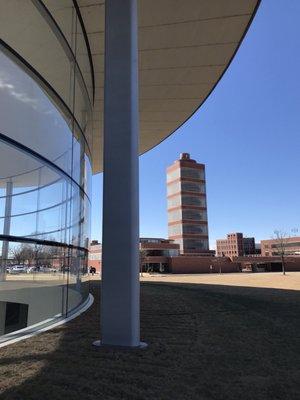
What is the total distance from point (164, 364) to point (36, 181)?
216 inches

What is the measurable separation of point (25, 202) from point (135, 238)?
11.2 feet

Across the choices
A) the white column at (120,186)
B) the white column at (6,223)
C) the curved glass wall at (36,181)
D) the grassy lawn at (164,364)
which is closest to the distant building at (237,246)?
the curved glass wall at (36,181)

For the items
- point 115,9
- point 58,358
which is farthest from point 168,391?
point 115,9

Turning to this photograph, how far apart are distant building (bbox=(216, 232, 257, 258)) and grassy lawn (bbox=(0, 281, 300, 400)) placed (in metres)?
142

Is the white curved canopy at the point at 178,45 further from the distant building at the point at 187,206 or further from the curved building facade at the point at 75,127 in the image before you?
the distant building at the point at 187,206

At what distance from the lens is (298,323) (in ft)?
35.0

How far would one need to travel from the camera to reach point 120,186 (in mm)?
7984

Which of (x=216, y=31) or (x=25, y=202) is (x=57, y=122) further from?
(x=216, y=31)

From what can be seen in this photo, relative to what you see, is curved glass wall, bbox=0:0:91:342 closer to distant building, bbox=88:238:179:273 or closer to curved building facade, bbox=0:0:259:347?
curved building facade, bbox=0:0:259:347

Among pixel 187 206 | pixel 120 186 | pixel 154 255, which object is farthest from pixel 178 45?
pixel 187 206

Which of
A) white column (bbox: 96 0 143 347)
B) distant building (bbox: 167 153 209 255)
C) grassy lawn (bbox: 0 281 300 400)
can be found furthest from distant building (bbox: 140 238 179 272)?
white column (bbox: 96 0 143 347)

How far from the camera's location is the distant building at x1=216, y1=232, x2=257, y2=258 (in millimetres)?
149625

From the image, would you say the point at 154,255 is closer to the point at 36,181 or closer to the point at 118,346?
the point at 36,181

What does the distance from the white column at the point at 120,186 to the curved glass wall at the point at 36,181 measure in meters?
2.16
